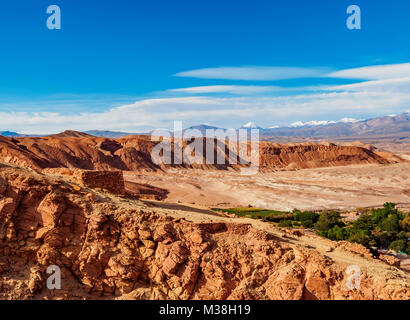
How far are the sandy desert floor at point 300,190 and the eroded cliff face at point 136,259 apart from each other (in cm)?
3173

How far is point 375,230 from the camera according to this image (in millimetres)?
28156

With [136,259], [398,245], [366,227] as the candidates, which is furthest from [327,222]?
[136,259]

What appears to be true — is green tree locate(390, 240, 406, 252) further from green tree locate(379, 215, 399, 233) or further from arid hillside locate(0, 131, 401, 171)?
arid hillside locate(0, 131, 401, 171)

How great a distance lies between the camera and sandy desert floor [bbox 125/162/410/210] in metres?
43.5

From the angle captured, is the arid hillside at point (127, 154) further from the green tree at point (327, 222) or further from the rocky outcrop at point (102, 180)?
the rocky outcrop at point (102, 180)

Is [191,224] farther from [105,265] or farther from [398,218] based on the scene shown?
[398,218]

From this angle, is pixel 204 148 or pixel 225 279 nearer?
pixel 225 279

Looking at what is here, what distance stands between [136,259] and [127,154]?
64978mm

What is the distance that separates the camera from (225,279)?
8992mm

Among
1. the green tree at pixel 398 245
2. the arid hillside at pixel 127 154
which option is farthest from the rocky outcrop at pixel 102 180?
the arid hillside at pixel 127 154

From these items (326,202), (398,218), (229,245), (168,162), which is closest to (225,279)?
(229,245)

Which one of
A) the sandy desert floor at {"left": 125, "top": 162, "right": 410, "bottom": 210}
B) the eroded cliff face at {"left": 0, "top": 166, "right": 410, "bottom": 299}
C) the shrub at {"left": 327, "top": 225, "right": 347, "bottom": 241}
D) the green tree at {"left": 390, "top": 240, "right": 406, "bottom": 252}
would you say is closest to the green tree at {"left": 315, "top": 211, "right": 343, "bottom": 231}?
the shrub at {"left": 327, "top": 225, "right": 347, "bottom": 241}
